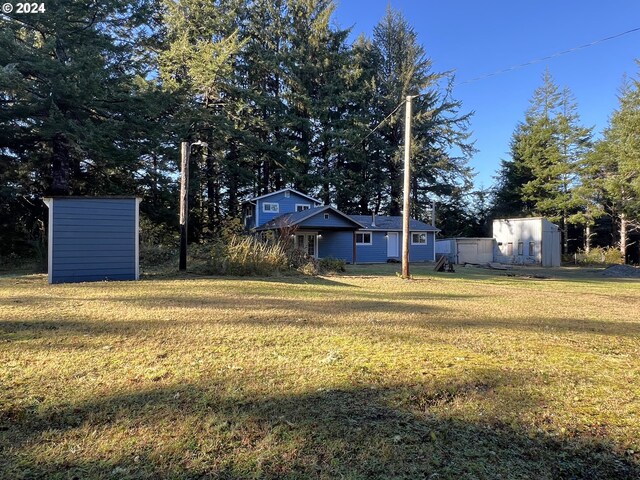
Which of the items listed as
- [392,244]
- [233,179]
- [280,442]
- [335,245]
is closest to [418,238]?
[392,244]

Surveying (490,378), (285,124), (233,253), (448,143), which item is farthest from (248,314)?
(448,143)

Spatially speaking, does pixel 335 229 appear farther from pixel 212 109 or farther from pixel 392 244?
pixel 212 109

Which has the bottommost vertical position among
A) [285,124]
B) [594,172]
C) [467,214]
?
[467,214]

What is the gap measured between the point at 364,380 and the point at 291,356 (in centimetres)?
94

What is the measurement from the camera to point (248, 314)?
20.8ft

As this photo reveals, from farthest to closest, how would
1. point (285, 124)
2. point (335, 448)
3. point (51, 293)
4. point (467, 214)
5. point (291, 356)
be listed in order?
point (467, 214) → point (285, 124) → point (51, 293) → point (291, 356) → point (335, 448)

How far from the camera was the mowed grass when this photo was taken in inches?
91.2

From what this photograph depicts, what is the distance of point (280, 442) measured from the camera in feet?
8.17

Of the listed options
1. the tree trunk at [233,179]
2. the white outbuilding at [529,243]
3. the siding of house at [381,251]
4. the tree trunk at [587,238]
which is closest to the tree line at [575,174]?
the tree trunk at [587,238]

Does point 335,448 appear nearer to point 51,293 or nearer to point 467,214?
point 51,293

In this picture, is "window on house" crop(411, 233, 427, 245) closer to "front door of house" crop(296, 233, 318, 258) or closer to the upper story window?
"front door of house" crop(296, 233, 318, 258)

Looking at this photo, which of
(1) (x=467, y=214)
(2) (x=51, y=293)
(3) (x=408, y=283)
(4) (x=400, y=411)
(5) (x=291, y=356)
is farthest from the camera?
(1) (x=467, y=214)

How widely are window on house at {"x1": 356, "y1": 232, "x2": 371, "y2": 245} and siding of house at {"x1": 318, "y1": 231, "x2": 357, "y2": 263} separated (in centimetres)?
137

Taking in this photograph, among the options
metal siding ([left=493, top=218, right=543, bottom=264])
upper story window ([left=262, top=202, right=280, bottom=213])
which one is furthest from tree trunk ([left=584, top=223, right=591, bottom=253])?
upper story window ([left=262, top=202, right=280, bottom=213])
